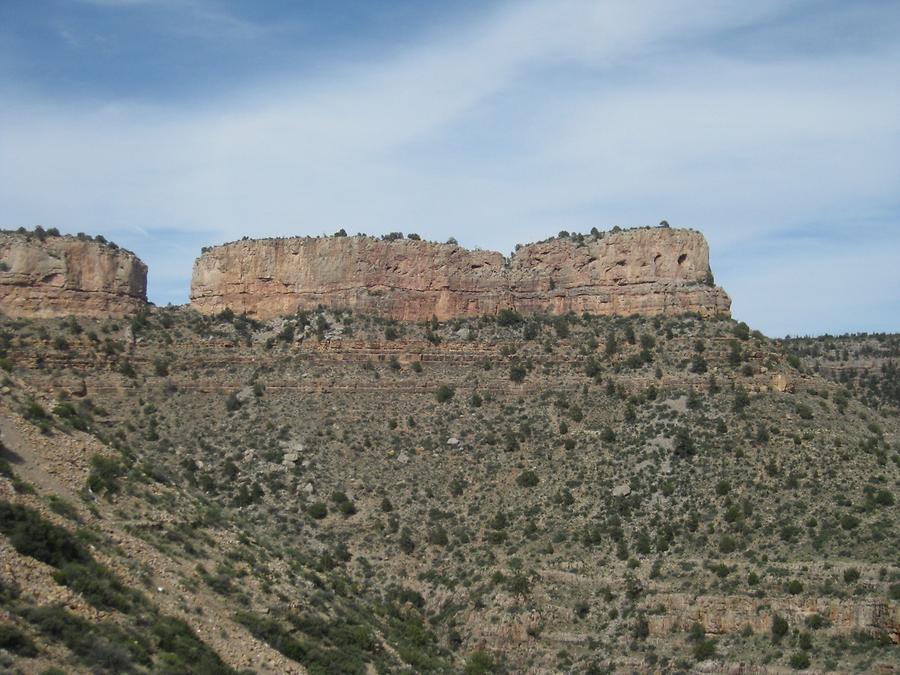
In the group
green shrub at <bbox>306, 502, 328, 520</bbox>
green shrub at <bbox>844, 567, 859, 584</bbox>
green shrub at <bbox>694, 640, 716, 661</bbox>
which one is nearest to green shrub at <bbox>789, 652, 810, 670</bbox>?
green shrub at <bbox>694, 640, 716, 661</bbox>

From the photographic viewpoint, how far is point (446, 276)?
257 ft

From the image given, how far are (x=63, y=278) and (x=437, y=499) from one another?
2656 cm

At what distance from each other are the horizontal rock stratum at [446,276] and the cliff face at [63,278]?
5.79 meters

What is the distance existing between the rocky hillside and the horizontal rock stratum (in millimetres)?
1792

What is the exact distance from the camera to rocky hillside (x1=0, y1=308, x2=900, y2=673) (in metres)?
36.2

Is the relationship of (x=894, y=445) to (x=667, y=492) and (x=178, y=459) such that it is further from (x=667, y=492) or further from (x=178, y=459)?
(x=178, y=459)

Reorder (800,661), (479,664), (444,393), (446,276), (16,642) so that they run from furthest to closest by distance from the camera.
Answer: (446,276) → (444,393) → (479,664) → (800,661) → (16,642)

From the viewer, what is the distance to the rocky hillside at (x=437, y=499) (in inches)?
1425

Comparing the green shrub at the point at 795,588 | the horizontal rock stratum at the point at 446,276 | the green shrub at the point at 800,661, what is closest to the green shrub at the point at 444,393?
the horizontal rock stratum at the point at 446,276

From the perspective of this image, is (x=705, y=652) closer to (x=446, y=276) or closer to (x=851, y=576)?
(x=851, y=576)

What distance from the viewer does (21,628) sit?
27.8 meters

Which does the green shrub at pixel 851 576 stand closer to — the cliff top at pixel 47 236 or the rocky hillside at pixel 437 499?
→ the rocky hillside at pixel 437 499

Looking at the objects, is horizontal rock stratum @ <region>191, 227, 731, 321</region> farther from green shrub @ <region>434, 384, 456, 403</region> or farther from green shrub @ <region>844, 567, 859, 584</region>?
green shrub @ <region>844, 567, 859, 584</region>

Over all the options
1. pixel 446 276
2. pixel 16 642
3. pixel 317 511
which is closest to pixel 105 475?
pixel 16 642
